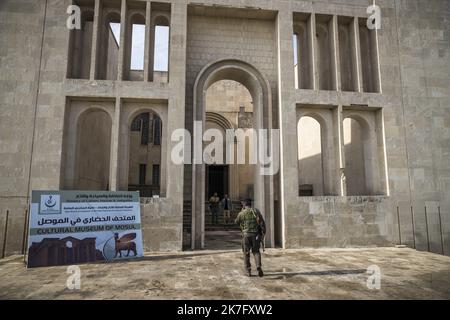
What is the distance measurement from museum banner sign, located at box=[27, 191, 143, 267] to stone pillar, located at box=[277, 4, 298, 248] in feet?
18.9

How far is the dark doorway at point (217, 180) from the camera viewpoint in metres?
23.6

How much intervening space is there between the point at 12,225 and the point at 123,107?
5.93 metres

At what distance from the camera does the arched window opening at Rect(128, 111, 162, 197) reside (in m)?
25.5

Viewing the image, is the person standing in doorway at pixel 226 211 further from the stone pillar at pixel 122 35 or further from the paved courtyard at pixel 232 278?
the stone pillar at pixel 122 35

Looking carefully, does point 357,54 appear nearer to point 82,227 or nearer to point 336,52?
point 336,52

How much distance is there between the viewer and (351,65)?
1408 centimetres

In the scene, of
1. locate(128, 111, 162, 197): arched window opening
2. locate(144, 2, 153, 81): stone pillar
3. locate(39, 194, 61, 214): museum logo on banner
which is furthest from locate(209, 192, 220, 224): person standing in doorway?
locate(39, 194, 61, 214): museum logo on banner

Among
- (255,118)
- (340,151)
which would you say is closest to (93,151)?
(255,118)

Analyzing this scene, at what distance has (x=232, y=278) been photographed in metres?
7.29

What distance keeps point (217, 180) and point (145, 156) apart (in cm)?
723

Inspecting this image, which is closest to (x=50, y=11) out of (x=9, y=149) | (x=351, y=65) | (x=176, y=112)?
(x=9, y=149)

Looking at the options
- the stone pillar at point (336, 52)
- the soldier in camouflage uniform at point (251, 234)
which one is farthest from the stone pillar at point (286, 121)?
the soldier in camouflage uniform at point (251, 234)

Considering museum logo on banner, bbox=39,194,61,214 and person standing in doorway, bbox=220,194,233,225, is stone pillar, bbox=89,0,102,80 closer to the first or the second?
museum logo on banner, bbox=39,194,61,214

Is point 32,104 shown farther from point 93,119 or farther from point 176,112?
point 176,112
